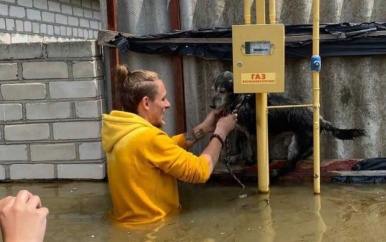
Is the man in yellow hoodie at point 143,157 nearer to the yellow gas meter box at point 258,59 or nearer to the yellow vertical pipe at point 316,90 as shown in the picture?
the yellow gas meter box at point 258,59

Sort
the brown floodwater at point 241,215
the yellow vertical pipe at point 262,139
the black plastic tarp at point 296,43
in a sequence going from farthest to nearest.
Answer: the black plastic tarp at point 296,43, the yellow vertical pipe at point 262,139, the brown floodwater at point 241,215

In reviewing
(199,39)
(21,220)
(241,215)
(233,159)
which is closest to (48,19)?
(199,39)

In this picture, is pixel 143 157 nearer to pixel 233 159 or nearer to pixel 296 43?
pixel 233 159

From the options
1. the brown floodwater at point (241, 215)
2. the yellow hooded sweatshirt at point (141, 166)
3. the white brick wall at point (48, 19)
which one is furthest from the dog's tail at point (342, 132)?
the white brick wall at point (48, 19)

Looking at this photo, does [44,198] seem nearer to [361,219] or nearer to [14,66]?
[14,66]

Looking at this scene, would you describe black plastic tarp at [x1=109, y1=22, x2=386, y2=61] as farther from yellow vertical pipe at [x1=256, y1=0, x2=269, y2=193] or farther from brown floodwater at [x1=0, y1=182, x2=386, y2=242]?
brown floodwater at [x1=0, y1=182, x2=386, y2=242]

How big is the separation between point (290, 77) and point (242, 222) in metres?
1.44

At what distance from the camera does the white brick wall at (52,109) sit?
185 inches

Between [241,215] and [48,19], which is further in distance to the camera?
[48,19]

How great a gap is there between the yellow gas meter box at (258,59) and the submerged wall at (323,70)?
59 cm

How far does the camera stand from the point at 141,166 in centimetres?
353

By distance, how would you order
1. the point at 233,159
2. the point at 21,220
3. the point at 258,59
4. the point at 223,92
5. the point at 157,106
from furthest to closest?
1. the point at 233,159
2. the point at 223,92
3. the point at 258,59
4. the point at 157,106
5. the point at 21,220

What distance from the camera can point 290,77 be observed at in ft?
14.8

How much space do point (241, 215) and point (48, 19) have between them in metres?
7.66
